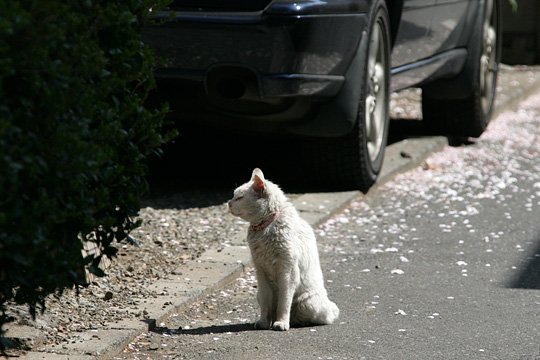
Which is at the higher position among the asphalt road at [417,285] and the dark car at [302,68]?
the dark car at [302,68]

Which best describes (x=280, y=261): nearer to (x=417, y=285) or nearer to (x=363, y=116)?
(x=417, y=285)

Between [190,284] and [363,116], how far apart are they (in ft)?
7.14

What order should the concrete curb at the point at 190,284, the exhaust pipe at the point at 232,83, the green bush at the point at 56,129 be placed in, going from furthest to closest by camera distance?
the exhaust pipe at the point at 232,83
the concrete curb at the point at 190,284
the green bush at the point at 56,129

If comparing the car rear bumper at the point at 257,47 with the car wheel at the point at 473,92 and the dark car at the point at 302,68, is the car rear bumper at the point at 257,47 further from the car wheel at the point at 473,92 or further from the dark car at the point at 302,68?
the car wheel at the point at 473,92

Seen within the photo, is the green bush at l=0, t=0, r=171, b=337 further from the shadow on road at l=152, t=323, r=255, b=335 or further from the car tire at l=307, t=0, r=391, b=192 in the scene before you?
the car tire at l=307, t=0, r=391, b=192

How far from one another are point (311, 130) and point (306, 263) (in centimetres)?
211

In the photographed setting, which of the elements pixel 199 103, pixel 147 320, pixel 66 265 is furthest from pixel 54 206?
pixel 199 103

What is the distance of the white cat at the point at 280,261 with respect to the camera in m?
5.00

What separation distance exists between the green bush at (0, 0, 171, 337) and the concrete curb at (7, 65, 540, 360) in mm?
462

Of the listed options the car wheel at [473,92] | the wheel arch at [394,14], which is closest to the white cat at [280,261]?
the wheel arch at [394,14]

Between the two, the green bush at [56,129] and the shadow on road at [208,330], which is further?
the shadow on road at [208,330]

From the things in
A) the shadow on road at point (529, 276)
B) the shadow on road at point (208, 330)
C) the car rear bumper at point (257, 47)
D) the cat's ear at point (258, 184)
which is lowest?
the shadow on road at point (529, 276)

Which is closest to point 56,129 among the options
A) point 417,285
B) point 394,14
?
point 417,285

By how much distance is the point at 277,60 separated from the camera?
262 inches
